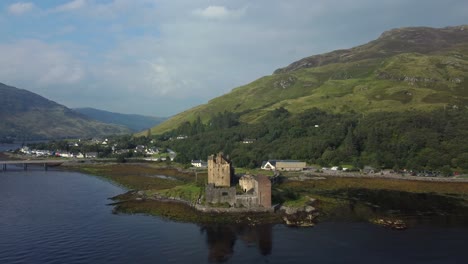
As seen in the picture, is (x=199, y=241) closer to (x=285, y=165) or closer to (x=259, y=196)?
(x=259, y=196)

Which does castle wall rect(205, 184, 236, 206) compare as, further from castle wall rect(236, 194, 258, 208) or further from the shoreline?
the shoreline

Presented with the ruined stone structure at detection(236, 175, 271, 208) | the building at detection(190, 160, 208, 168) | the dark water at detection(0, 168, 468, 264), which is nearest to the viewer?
the dark water at detection(0, 168, 468, 264)

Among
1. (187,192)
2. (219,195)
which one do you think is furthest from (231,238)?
(187,192)

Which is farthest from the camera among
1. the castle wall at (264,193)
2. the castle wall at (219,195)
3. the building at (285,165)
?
the building at (285,165)

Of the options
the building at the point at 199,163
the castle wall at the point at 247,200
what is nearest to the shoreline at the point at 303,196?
the castle wall at the point at 247,200

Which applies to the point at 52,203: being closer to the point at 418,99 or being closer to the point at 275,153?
the point at 275,153

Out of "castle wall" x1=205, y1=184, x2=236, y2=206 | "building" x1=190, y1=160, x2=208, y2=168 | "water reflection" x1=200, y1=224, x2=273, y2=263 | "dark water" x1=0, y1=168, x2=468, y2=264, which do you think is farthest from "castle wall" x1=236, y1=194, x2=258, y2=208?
"building" x1=190, y1=160, x2=208, y2=168

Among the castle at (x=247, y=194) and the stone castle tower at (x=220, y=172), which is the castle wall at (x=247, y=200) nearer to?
the castle at (x=247, y=194)
